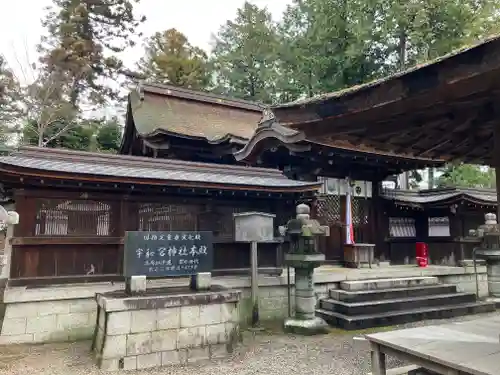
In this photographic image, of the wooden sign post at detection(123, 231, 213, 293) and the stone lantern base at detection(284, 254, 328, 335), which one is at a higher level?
the wooden sign post at detection(123, 231, 213, 293)

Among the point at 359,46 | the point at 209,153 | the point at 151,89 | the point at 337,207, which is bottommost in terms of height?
the point at 337,207

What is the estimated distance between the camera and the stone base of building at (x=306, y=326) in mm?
7127

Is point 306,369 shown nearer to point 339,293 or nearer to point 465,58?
point 339,293

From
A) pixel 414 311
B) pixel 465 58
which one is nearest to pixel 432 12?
pixel 414 311

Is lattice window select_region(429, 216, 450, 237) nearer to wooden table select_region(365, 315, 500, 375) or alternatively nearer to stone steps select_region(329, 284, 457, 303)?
→ stone steps select_region(329, 284, 457, 303)

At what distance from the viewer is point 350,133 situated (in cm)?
377

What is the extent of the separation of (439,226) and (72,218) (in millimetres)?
11174

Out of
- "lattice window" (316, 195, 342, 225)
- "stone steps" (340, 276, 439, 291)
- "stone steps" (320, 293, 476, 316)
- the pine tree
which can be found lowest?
"stone steps" (320, 293, 476, 316)

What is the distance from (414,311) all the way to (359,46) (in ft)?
48.4

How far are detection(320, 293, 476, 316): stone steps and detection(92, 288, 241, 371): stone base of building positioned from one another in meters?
2.72

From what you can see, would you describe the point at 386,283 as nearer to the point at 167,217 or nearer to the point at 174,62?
the point at 167,217

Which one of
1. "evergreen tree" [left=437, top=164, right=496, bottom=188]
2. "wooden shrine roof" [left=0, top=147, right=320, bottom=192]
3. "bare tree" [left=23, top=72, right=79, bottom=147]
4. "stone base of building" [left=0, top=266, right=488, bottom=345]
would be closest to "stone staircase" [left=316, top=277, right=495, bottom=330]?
"stone base of building" [left=0, top=266, right=488, bottom=345]

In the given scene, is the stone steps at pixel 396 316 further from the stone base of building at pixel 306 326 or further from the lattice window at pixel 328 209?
the lattice window at pixel 328 209

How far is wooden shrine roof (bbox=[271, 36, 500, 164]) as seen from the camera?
250cm
